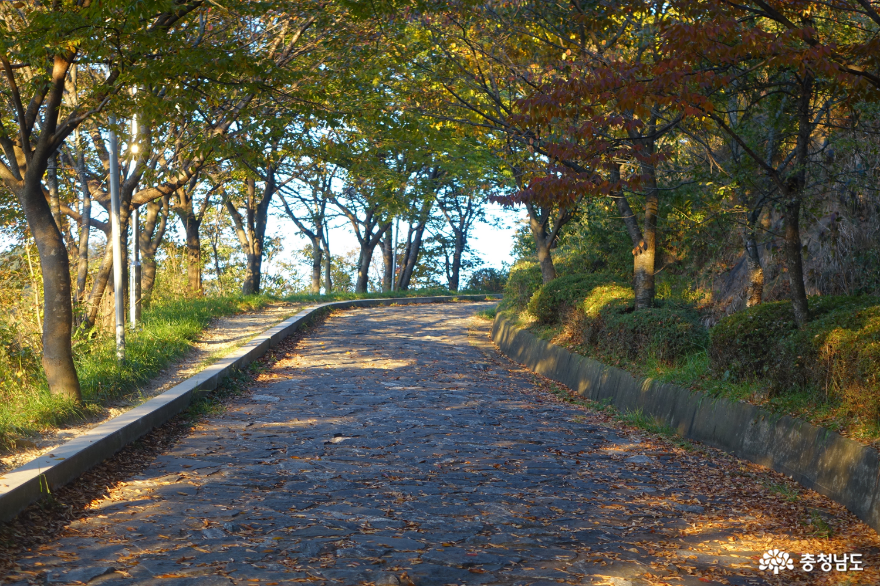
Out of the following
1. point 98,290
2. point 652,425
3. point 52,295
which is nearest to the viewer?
point 52,295

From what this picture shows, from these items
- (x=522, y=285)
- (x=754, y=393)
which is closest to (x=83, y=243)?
(x=522, y=285)

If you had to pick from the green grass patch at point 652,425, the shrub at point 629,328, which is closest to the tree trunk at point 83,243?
the shrub at point 629,328

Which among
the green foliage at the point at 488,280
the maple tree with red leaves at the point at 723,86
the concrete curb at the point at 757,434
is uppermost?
the maple tree with red leaves at the point at 723,86

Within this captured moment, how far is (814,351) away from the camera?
660 centimetres

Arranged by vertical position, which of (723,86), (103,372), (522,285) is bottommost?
(103,372)

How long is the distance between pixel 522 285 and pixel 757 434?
42.2ft

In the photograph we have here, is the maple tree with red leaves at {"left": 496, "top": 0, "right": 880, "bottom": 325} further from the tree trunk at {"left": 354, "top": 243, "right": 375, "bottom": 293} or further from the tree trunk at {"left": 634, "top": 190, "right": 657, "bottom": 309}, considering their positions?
the tree trunk at {"left": 354, "top": 243, "right": 375, "bottom": 293}

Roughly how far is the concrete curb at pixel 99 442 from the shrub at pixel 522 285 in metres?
8.13

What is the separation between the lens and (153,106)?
9109mm

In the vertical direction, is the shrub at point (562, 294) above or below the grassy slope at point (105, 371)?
above

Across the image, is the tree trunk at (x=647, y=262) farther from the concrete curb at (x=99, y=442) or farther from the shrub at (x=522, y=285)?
the concrete curb at (x=99, y=442)

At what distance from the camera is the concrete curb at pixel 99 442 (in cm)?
520

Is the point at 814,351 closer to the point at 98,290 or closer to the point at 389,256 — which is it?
the point at 98,290

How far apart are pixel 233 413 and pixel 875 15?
7649 mm
